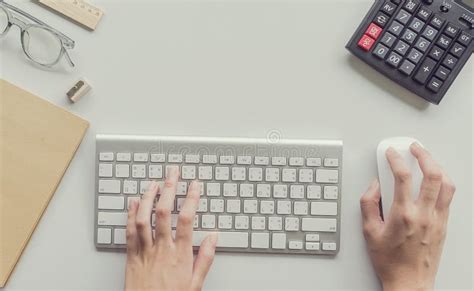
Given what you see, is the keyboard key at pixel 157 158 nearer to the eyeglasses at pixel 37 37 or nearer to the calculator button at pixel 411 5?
the eyeglasses at pixel 37 37

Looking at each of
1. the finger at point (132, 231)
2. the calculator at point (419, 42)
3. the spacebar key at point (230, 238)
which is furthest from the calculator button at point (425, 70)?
the finger at point (132, 231)

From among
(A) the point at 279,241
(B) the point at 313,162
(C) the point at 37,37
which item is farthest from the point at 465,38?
(C) the point at 37,37

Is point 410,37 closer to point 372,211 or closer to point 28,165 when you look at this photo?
point 372,211

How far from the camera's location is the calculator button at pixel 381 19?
0.74 metres

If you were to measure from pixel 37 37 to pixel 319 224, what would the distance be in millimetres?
493

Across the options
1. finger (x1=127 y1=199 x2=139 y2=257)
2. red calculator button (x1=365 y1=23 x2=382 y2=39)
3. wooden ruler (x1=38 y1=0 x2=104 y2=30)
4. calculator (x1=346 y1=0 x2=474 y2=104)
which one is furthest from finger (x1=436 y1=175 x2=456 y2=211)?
wooden ruler (x1=38 y1=0 x2=104 y2=30)

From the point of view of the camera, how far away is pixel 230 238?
0.75 metres

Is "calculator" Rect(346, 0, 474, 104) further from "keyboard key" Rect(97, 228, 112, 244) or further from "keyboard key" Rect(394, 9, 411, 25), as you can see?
"keyboard key" Rect(97, 228, 112, 244)

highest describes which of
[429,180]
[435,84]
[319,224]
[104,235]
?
[435,84]

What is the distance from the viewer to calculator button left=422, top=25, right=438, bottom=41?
0.74 m

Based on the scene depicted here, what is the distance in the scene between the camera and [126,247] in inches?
29.9

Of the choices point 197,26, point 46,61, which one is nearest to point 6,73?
point 46,61

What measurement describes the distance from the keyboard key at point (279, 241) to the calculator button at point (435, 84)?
29 centimetres

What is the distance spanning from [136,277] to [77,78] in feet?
0.98
